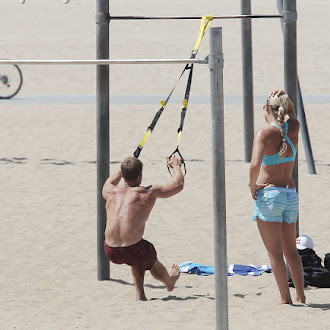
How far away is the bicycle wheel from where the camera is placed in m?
18.5

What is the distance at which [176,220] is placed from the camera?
9336mm

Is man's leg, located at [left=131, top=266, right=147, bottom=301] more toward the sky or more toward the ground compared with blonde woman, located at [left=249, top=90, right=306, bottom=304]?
more toward the ground

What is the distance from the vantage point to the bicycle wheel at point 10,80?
18.5m

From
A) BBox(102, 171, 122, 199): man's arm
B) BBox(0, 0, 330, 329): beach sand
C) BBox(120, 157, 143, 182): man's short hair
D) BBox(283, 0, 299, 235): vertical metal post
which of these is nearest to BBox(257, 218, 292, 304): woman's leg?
BBox(0, 0, 330, 329): beach sand

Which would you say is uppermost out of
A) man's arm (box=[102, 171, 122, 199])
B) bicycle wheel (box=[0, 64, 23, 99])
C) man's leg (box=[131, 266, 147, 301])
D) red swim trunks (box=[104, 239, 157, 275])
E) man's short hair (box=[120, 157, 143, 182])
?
bicycle wheel (box=[0, 64, 23, 99])

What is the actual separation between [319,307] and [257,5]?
33325 mm

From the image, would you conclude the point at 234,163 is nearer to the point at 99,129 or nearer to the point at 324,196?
the point at 324,196

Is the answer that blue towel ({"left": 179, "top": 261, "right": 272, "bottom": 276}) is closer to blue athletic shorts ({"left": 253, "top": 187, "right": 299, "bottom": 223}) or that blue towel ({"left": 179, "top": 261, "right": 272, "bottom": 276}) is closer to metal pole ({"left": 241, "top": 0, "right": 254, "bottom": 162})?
blue athletic shorts ({"left": 253, "top": 187, "right": 299, "bottom": 223})

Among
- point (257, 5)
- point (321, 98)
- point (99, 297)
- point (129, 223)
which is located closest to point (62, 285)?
point (99, 297)

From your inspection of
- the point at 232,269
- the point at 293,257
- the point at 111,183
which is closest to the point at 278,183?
the point at 293,257

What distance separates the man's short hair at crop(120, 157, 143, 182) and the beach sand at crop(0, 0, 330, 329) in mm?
907

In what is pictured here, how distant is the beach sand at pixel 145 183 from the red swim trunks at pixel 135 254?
0.31 m

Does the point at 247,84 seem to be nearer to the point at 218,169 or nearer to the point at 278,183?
the point at 278,183

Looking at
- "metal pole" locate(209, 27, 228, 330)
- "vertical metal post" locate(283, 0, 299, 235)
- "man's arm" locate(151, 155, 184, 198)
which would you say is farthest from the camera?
"vertical metal post" locate(283, 0, 299, 235)
